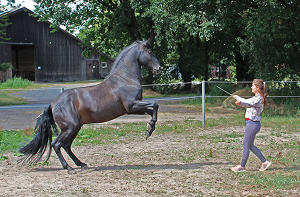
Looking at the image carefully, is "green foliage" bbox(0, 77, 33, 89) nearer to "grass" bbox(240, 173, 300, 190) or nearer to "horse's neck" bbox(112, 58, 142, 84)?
"horse's neck" bbox(112, 58, 142, 84)

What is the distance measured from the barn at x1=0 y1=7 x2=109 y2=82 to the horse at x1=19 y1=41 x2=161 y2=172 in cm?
3168

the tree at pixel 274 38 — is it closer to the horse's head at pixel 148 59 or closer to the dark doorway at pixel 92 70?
the horse's head at pixel 148 59

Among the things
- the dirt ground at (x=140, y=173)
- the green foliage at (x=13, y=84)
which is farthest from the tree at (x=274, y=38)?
the green foliage at (x=13, y=84)

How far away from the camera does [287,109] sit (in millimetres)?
15336

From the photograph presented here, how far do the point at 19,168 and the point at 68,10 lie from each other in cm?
1771

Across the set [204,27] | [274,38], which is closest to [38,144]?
[204,27]

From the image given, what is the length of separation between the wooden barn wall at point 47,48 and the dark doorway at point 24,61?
4.70ft

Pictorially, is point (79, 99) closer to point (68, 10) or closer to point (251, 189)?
point (251, 189)

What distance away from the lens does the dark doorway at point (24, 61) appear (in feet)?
130

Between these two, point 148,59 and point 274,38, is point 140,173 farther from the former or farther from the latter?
point 274,38

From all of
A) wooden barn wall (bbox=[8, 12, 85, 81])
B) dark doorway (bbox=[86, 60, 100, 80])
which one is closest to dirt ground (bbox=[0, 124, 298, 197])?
wooden barn wall (bbox=[8, 12, 85, 81])

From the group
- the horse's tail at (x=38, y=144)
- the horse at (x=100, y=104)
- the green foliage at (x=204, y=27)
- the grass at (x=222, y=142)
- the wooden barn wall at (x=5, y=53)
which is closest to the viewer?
the grass at (x=222, y=142)

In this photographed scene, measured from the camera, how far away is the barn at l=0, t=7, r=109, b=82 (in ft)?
122

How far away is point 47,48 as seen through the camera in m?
38.8
